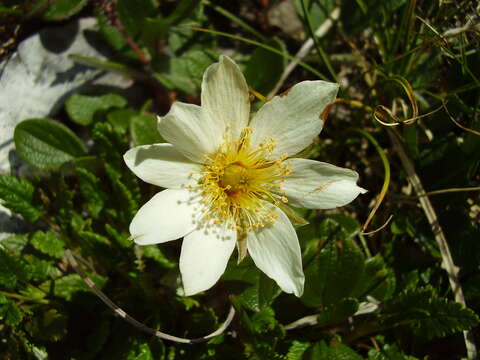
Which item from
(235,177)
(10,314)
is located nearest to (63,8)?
(235,177)

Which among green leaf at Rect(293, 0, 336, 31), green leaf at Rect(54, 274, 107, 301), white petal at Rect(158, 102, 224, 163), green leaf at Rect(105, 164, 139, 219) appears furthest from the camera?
green leaf at Rect(293, 0, 336, 31)

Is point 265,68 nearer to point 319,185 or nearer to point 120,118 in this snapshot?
point 120,118

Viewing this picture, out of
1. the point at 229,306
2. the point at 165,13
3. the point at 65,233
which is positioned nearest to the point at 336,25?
the point at 165,13

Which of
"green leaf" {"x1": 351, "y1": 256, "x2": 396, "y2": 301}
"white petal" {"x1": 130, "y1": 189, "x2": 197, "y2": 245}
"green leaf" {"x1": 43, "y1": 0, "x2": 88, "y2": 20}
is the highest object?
"green leaf" {"x1": 43, "y1": 0, "x2": 88, "y2": 20}

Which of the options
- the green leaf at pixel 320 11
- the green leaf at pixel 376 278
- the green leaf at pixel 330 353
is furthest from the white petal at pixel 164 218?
the green leaf at pixel 320 11

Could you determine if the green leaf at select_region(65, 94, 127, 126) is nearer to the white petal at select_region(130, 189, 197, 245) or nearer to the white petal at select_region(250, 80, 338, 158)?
the white petal at select_region(130, 189, 197, 245)

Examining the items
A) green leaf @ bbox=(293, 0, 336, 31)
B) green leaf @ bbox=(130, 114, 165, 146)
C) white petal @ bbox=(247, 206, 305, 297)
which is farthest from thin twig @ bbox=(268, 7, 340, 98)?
white petal @ bbox=(247, 206, 305, 297)

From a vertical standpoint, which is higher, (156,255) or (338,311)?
(156,255)
